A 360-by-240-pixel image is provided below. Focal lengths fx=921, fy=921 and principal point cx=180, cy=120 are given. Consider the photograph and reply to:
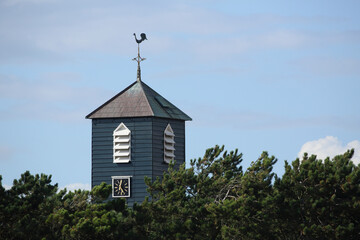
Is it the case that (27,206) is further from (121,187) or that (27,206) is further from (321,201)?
(321,201)

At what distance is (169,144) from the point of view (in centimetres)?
5091

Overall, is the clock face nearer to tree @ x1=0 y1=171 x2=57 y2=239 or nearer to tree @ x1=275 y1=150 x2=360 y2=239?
tree @ x1=0 y1=171 x2=57 y2=239

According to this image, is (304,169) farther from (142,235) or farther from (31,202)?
(31,202)

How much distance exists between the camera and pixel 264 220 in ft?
138

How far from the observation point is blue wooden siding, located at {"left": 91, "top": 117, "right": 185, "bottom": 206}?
4919cm

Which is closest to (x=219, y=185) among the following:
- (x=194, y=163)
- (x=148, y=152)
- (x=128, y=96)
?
(x=194, y=163)

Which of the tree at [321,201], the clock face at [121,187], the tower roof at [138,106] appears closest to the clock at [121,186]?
the clock face at [121,187]

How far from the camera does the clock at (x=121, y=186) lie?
49.3 meters

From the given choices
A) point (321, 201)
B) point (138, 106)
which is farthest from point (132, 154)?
point (321, 201)

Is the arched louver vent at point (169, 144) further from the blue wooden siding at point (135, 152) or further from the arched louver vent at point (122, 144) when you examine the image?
the arched louver vent at point (122, 144)

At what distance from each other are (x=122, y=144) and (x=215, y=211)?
32.0ft

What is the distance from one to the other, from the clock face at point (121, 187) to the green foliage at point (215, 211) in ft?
18.0

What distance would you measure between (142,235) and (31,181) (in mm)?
5747

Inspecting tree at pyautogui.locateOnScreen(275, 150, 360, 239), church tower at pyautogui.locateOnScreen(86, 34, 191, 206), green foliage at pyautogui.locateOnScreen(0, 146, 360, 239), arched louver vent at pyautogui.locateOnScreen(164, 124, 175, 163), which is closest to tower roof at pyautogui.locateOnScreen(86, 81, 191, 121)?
church tower at pyautogui.locateOnScreen(86, 34, 191, 206)
